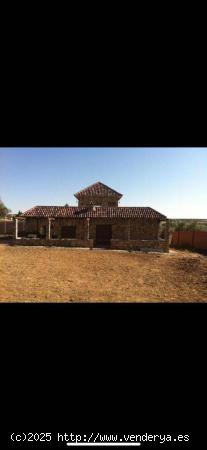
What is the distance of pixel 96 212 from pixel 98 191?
6310mm

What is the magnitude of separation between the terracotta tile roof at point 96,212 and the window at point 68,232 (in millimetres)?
1362

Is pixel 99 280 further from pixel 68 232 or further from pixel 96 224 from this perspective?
pixel 68 232

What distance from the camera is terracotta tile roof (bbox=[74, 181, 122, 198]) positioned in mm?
27938

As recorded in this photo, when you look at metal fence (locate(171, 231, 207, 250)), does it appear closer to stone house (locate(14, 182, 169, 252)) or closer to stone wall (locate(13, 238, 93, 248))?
stone house (locate(14, 182, 169, 252))

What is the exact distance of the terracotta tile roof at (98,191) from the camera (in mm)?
27938

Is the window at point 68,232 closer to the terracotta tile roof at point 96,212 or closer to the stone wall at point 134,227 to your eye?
the terracotta tile roof at point 96,212

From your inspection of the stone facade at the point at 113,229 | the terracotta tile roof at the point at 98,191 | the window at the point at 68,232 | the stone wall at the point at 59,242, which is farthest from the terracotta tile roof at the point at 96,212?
the terracotta tile roof at the point at 98,191

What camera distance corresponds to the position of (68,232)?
23.1 metres

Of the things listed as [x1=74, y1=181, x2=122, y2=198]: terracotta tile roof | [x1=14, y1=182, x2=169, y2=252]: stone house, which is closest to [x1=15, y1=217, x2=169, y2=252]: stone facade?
[x1=14, y1=182, x2=169, y2=252]: stone house

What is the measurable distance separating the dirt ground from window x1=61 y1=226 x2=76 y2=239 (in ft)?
28.4

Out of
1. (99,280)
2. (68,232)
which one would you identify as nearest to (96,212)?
(68,232)
